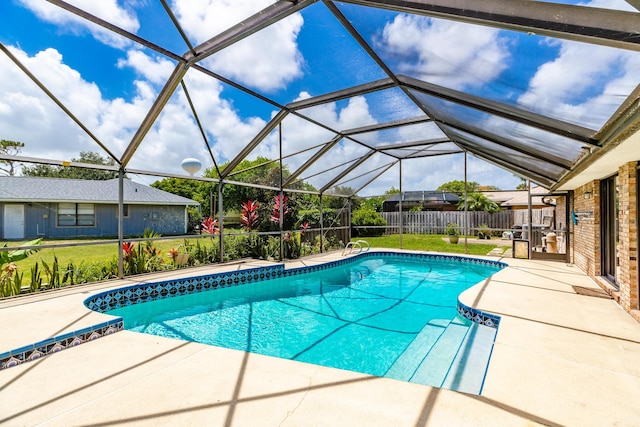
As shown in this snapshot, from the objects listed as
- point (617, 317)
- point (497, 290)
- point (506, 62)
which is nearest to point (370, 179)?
point (497, 290)

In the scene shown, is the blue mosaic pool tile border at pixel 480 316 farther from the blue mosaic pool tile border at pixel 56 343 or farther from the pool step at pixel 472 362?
the blue mosaic pool tile border at pixel 56 343

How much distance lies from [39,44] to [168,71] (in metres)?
1.51

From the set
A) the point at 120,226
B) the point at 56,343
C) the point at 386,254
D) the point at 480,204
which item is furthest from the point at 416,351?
the point at 480,204

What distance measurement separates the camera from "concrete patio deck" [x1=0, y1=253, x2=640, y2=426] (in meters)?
2.00

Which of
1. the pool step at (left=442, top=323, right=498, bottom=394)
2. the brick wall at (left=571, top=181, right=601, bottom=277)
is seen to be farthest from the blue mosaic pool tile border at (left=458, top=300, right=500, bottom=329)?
the brick wall at (left=571, top=181, right=601, bottom=277)

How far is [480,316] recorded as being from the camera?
4246 millimetres

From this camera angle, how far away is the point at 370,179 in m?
11.7

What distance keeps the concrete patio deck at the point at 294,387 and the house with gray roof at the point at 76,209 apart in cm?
1205

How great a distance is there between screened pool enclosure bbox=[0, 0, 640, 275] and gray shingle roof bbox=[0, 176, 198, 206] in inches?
337

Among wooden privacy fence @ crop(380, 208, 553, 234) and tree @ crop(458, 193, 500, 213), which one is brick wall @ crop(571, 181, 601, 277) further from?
tree @ crop(458, 193, 500, 213)

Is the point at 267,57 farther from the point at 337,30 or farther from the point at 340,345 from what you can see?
the point at 340,345

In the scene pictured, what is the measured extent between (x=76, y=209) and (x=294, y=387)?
15.8 meters

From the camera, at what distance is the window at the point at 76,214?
13.5 metres

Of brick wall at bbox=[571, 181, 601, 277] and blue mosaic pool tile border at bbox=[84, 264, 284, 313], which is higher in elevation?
brick wall at bbox=[571, 181, 601, 277]
